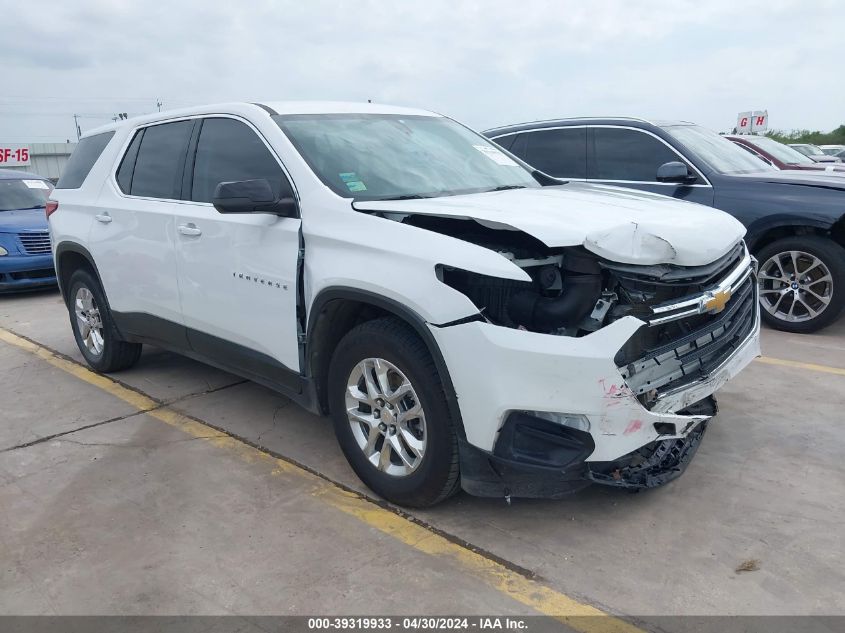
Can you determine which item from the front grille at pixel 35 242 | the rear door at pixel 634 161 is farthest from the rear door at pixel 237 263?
the front grille at pixel 35 242

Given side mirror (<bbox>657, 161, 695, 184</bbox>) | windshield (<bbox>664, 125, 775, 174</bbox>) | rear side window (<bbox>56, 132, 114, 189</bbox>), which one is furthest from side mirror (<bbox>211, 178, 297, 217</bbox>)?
windshield (<bbox>664, 125, 775, 174</bbox>)

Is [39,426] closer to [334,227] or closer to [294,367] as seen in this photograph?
[294,367]

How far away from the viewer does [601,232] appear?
2.87 meters

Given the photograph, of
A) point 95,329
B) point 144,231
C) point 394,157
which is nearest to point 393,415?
point 394,157

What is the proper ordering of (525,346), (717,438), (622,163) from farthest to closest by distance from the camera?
(622,163)
(717,438)
(525,346)

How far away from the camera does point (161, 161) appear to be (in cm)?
473

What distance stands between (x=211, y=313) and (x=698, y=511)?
2.87 meters

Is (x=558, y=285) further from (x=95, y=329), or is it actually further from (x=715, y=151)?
(x=715, y=151)

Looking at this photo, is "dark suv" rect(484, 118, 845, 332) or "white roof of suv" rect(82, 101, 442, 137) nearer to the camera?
"white roof of suv" rect(82, 101, 442, 137)

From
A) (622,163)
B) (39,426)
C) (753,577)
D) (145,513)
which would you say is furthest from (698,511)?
(622,163)

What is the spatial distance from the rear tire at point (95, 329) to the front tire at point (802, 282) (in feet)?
18.1

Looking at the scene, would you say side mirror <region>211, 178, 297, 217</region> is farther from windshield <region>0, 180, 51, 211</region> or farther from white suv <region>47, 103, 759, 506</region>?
windshield <region>0, 180, 51, 211</region>

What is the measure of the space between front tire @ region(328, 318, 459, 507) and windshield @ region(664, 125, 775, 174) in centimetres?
473

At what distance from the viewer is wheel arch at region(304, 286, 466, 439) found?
2.97 m
